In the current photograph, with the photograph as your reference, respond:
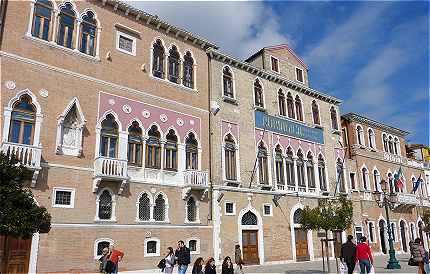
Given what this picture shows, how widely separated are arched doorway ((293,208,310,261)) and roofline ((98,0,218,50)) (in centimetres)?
1214

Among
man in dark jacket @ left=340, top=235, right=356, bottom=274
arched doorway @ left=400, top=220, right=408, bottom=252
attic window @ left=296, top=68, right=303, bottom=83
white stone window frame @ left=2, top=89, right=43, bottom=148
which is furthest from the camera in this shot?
arched doorway @ left=400, top=220, right=408, bottom=252

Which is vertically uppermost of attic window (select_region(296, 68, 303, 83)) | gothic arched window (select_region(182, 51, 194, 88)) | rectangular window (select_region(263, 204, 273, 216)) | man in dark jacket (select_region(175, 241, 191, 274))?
attic window (select_region(296, 68, 303, 83))

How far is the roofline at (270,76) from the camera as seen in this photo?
78.2ft

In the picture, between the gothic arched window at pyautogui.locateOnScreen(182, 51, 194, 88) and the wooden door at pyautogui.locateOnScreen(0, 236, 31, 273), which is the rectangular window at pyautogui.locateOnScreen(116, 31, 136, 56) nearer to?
the gothic arched window at pyautogui.locateOnScreen(182, 51, 194, 88)

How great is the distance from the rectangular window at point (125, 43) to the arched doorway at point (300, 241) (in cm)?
1433

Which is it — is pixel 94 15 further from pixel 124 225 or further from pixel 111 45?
pixel 124 225

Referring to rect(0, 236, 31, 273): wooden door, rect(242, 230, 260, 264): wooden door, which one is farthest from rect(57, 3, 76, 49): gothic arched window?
rect(242, 230, 260, 264): wooden door

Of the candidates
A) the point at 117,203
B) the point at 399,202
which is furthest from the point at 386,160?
the point at 117,203

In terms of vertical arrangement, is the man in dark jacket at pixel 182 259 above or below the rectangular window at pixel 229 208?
below

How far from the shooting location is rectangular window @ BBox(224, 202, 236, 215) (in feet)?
70.5

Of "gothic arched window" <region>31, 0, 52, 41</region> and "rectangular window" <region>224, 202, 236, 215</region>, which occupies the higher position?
"gothic arched window" <region>31, 0, 52, 41</region>

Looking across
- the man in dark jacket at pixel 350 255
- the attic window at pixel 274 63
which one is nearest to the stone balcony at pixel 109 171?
the man in dark jacket at pixel 350 255

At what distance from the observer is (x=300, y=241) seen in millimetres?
24938

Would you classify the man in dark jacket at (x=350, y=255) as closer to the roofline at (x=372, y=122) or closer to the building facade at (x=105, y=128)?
the building facade at (x=105, y=128)
